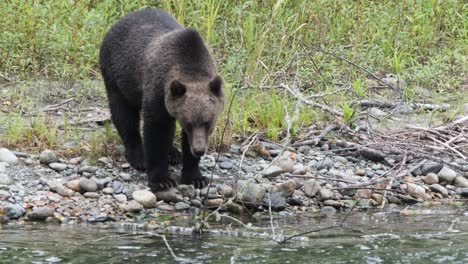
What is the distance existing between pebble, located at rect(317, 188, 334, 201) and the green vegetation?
4.08ft

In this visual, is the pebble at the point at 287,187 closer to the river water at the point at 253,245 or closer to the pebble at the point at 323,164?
the river water at the point at 253,245

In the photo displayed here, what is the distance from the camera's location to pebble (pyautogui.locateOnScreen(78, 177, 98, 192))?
752cm

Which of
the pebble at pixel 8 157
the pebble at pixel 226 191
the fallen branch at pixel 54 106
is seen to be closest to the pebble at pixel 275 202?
the pebble at pixel 226 191

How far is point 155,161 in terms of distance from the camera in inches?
302

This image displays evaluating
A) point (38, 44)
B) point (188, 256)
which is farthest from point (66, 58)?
point (188, 256)

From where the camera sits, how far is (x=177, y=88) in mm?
7242

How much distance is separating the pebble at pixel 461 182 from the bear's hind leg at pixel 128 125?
8.98 feet

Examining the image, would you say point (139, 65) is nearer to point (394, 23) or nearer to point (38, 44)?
point (38, 44)

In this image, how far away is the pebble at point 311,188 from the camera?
25.9 ft

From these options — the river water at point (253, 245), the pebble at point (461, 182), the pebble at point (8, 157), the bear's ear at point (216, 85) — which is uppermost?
the bear's ear at point (216, 85)

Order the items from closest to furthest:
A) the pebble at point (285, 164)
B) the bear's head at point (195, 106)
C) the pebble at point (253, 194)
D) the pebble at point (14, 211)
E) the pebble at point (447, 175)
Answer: the pebble at point (14, 211), the bear's head at point (195, 106), the pebble at point (253, 194), the pebble at point (285, 164), the pebble at point (447, 175)

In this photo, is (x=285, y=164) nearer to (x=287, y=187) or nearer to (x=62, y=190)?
(x=287, y=187)

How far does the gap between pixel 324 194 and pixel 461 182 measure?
4.47ft

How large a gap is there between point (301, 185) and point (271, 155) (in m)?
0.77
